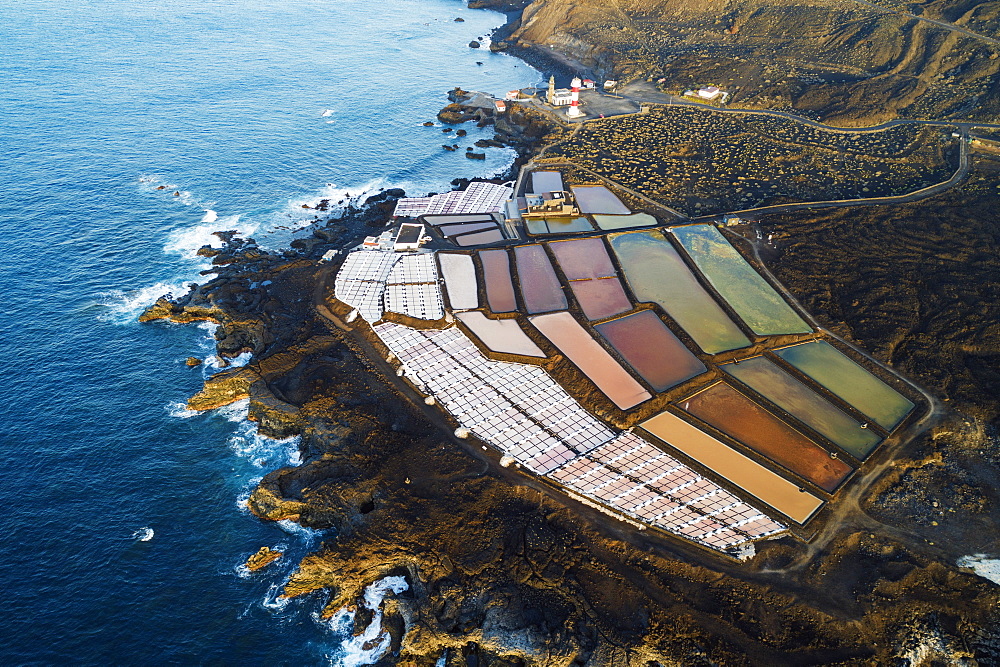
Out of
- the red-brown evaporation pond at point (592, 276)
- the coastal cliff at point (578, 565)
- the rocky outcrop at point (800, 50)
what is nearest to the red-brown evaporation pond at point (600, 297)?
the red-brown evaporation pond at point (592, 276)

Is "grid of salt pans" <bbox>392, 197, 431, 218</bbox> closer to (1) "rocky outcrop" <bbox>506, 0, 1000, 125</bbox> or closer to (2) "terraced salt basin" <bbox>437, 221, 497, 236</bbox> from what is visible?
(2) "terraced salt basin" <bbox>437, 221, 497, 236</bbox>

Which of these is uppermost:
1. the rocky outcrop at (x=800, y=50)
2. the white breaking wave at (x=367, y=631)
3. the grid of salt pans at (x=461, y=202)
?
the rocky outcrop at (x=800, y=50)

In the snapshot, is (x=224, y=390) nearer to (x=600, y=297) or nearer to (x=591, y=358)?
(x=591, y=358)

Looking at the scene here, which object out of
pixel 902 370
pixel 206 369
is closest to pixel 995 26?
pixel 902 370

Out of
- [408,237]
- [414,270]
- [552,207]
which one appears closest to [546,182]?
[552,207]

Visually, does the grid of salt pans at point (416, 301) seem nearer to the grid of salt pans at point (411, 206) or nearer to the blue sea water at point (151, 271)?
the blue sea water at point (151, 271)
